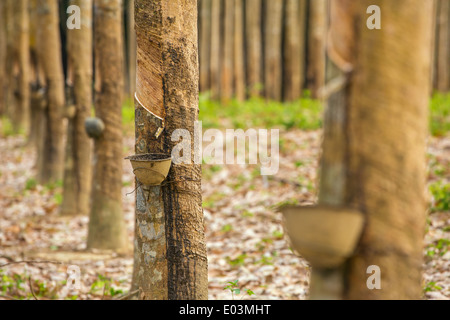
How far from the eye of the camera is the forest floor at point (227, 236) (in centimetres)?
486

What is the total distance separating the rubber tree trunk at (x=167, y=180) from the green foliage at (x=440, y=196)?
4.26 meters

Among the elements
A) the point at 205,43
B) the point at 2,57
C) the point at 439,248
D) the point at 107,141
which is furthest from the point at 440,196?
the point at 2,57

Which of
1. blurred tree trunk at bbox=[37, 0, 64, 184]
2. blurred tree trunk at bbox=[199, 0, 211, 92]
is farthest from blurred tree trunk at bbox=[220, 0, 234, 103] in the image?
blurred tree trunk at bbox=[37, 0, 64, 184]

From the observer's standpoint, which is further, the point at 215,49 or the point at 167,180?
the point at 215,49

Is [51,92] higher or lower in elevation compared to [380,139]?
higher

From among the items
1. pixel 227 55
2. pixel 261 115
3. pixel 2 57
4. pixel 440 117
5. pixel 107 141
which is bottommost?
pixel 107 141

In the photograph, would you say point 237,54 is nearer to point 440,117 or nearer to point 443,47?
point 443,47

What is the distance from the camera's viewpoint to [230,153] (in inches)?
392

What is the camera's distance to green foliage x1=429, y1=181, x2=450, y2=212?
20.9 feet

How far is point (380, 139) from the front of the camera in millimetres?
1906

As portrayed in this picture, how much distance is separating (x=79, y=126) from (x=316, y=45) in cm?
930

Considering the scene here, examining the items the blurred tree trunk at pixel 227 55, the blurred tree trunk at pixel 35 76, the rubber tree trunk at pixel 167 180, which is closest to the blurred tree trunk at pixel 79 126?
the blurred tree trunk at pixel 35 76
